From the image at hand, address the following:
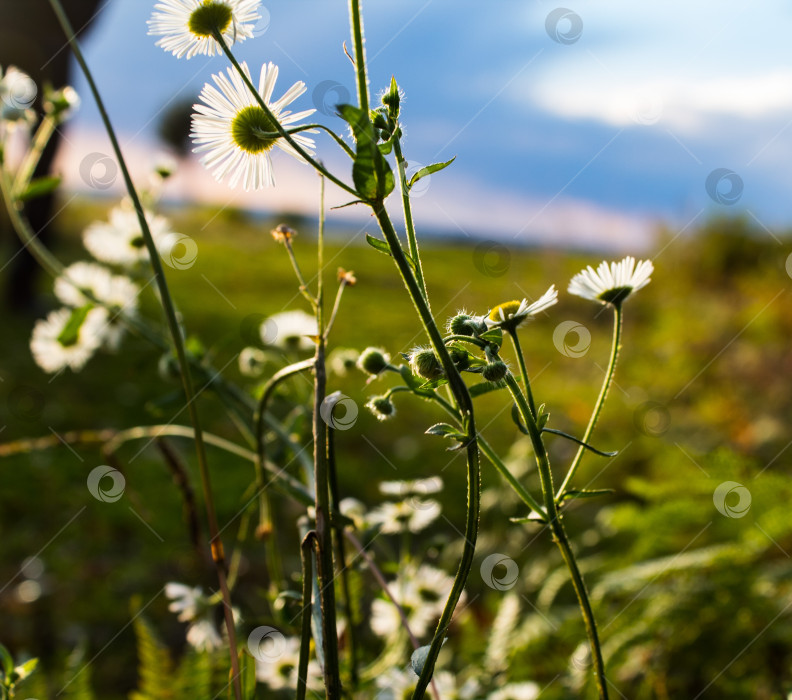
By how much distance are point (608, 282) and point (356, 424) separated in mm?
1927

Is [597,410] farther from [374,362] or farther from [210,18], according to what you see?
[210,18]

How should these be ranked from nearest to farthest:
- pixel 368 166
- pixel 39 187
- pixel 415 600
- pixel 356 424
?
pixel 368 166 < pixel 39 187 < pixel 415 600 < pixel 356 424

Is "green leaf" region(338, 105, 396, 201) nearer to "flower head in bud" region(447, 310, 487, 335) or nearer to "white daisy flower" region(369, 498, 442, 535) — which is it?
"flower head in bud" region(447, 310, 487, 335)

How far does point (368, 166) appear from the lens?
0.28 metres

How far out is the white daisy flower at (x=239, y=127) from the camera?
1.10 ft

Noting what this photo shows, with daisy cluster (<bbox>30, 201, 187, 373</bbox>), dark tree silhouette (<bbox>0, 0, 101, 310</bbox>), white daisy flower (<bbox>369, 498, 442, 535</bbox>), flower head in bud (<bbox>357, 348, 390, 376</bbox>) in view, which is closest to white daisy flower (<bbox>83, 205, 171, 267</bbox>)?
daisy cluster (<bbox>30, 201, 187, 373</bbox>)

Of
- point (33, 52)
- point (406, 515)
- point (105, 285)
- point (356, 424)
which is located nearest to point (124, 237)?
point (105, 285)

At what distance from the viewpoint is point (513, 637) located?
3.03 feet

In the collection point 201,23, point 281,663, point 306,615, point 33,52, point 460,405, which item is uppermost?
point 33,52

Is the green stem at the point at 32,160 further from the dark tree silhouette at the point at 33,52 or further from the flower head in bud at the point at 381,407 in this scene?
the dark tree silhouette at the point at 33,52

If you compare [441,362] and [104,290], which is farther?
[104,290]

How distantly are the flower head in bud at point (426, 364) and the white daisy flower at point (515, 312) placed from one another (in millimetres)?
30

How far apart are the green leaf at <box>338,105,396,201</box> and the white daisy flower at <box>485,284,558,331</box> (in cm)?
8

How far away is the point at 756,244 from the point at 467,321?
4.96 m
